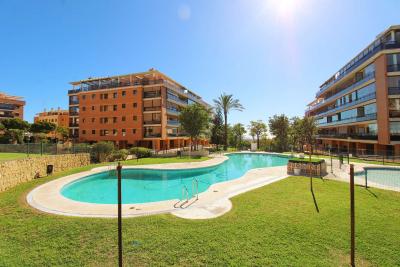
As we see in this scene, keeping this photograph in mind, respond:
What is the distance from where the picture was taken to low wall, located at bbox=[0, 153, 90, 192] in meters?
13.1

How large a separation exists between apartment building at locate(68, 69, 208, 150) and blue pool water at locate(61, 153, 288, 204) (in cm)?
1993

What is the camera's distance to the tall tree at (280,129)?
42019 millimetres

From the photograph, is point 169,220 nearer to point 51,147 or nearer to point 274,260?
point 274,260

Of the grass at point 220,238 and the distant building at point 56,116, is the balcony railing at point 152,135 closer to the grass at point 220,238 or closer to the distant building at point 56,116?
the grass at point 220,238

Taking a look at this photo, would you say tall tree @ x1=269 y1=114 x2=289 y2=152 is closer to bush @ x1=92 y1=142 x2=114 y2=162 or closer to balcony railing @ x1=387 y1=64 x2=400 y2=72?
balcony railing @ x1=387 y1=64 x2=400 y2=72

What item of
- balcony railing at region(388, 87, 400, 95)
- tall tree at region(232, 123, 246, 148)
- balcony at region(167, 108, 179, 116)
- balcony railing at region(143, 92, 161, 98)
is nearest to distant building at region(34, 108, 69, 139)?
balcony railing at region(143, 92, 161, 98)

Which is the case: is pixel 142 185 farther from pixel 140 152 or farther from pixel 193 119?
pixel 193 119

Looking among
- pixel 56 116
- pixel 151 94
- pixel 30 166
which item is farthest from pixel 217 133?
pixel 56 116

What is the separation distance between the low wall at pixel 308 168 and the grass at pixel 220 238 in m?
7.52

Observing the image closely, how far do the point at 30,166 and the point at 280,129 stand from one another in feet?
134

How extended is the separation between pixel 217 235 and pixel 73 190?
42.0ft

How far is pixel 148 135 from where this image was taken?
133 ft

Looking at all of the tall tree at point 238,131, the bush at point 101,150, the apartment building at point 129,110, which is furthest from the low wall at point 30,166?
the tall tree at point 238,131

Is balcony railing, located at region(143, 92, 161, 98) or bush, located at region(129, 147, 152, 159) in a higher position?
balcony railing, located at region(143, 92, 161, 98)
